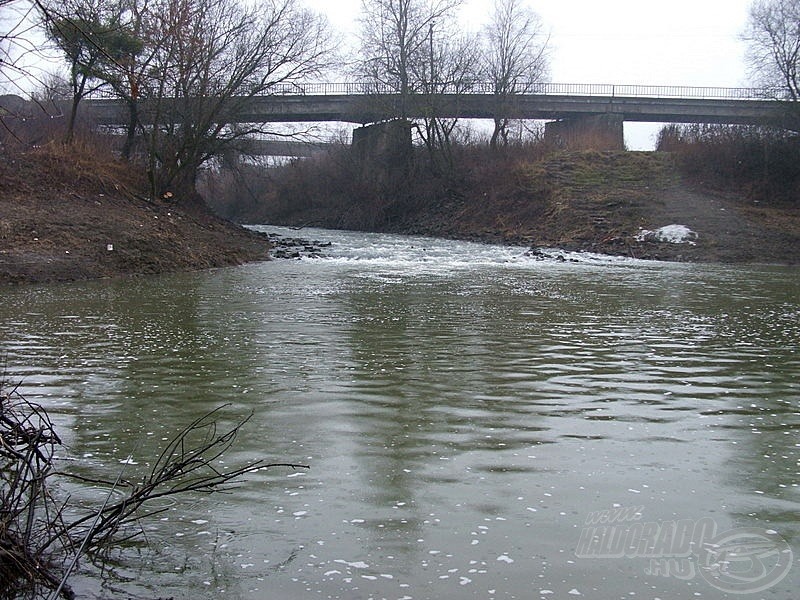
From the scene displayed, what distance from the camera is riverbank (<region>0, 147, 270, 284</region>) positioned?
18922 millimetres

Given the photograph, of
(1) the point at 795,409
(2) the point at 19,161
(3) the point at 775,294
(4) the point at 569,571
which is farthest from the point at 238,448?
(2) the point at 19,161

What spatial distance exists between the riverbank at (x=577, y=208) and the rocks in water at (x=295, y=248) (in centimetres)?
966

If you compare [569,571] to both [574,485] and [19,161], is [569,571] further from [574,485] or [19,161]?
[19,161]

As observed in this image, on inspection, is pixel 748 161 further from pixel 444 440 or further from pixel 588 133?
pixel 444 440

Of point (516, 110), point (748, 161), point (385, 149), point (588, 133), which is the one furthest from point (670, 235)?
point (385, 149)

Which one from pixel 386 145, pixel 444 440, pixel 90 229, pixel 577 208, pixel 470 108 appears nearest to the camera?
pixel 444 440

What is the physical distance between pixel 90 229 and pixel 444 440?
17694 mm

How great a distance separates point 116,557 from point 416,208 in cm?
4408

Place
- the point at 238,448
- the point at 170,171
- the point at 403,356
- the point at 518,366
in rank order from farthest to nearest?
the point at 170,171 → the point at 403,356 → the point at 518,366 → the point at 238,448

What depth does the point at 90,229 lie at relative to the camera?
21.3 metres

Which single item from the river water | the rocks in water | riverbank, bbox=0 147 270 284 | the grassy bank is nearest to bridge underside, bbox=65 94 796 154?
the grassy bank

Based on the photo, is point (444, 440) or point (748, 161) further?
point (748, 161)

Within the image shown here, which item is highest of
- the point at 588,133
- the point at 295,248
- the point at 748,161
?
the point at 588,133

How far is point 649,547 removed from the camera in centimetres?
422
